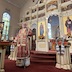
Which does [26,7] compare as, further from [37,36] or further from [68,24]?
[68,24]

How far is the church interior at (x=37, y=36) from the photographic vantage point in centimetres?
431

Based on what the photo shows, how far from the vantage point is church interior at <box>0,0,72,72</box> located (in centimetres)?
431

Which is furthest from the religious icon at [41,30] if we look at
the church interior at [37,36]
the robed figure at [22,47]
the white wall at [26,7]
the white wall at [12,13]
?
the robed figure at [22,47]

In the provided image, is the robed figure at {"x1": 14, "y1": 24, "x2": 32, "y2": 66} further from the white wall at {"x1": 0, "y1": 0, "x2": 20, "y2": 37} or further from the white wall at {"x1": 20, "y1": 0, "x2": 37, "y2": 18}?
the white wall at {"x1": 20, "y1": 0, "x2": 37, "y2": 18}

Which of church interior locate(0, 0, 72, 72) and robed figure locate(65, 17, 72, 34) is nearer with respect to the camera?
church interior locate(0, 0, 72, 72)

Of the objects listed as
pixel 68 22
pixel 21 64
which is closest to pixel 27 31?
pixel 21 64

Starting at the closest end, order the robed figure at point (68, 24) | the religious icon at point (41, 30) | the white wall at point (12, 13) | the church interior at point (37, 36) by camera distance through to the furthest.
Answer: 1. the church interior at point (37, 36)
2. the robed figure at point (68, 24)
3. the religious icon at point (41, 30)
4. the white wall at point (12, 13)

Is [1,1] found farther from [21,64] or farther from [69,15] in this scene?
[21,64]

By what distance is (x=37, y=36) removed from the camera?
9789 mm

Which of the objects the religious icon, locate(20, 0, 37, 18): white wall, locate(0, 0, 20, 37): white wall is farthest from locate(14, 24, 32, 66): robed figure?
locate(20, 0, 37, 18): white wall

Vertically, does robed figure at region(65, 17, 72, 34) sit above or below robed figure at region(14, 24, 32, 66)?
above

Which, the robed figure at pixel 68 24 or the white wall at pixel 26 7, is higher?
the white wall at pixel 26 7

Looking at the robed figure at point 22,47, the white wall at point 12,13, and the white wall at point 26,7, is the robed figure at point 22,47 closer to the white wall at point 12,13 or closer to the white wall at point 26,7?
the white wall at point 12,13

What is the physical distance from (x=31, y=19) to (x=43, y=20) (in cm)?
187
